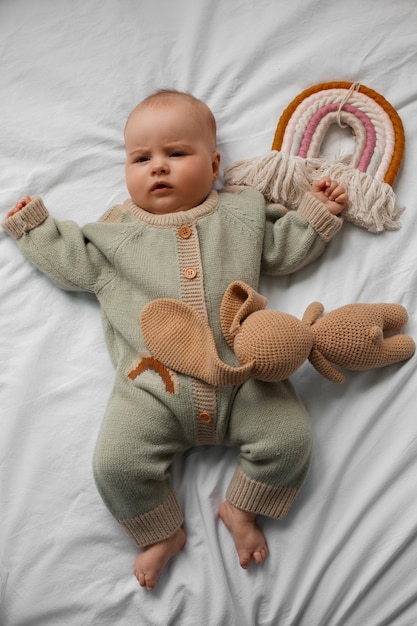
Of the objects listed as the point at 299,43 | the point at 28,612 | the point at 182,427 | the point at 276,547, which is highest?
the point at 299,43

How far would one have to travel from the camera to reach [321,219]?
1.19 m

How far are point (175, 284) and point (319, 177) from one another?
0.37 metres

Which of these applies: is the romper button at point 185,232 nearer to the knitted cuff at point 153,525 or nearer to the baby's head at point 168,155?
the baby's head at point 168,155

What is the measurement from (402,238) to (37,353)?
2.45 ft

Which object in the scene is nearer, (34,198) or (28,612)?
(28,612)

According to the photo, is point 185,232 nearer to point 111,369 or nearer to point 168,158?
point 168,158

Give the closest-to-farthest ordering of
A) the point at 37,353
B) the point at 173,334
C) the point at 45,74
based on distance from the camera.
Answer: the point at 173,334 < the point at 37,353 < the point at 45,74

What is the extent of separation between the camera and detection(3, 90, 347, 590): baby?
3.55 ft

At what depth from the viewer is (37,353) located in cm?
119

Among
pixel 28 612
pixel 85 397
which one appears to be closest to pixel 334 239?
pixel 85 397

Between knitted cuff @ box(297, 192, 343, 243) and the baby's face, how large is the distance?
20 centimetres

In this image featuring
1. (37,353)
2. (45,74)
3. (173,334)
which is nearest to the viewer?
(173,334)

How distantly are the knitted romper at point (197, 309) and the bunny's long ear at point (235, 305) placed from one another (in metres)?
0.05

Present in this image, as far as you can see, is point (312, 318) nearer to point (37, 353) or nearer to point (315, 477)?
point (315, 477)
